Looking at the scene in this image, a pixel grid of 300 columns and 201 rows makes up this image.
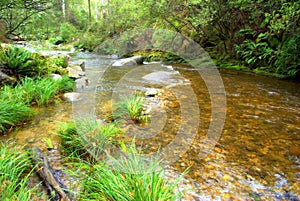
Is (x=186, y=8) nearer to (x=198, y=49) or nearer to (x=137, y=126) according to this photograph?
(x=198, y=49)

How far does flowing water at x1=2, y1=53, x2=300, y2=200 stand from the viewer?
2180mm

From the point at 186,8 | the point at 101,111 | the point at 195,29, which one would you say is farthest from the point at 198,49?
the point at 101,111

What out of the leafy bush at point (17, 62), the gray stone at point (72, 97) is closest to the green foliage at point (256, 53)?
the gray stone at point (72, 97)

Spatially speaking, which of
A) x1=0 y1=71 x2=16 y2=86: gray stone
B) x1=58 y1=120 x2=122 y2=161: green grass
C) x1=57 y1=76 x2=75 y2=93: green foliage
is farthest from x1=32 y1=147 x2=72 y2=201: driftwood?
x1=57 y1=76 x2=75 y2=93: green foliage

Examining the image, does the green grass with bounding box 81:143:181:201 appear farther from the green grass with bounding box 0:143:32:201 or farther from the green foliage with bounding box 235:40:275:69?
the green foliage with bounding box 235:40:275:69

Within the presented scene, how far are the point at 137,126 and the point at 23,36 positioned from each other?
4.13 meters

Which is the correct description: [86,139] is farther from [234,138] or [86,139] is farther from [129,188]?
[234,138]

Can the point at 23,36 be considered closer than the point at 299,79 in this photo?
Yes

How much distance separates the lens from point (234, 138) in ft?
10.6

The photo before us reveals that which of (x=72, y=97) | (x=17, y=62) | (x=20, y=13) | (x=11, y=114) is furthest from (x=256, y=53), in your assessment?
(x=11, y=114)

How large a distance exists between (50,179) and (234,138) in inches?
105

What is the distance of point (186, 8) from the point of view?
11.0 meters

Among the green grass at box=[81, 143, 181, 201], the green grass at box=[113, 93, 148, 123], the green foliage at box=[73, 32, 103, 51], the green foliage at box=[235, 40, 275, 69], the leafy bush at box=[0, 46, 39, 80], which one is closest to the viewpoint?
the green grass at box=[81, 143, 181, 201]

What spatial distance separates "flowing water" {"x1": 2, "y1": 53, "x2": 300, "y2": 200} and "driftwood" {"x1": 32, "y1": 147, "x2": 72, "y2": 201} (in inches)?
27.8
